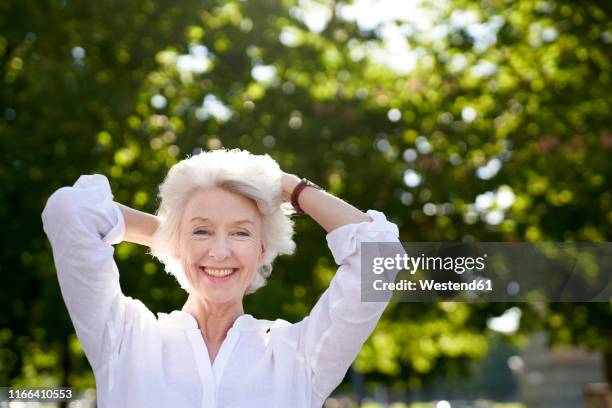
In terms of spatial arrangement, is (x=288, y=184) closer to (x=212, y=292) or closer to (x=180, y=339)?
(x=212, y=292)

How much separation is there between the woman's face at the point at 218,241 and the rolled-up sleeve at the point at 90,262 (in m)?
0.22

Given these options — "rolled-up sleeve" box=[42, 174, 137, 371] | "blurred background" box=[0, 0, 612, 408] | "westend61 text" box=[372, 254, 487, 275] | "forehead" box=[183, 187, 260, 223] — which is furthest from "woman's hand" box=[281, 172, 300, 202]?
"blurred background" box=[0, 0, 612, 408]

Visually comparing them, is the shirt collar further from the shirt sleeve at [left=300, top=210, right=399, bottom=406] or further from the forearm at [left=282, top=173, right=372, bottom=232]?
the forearm at [left=282, top=173, right=372, bottom=232]

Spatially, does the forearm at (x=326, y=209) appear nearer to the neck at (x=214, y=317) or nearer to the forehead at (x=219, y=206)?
the forehead at (x=219, y=206)

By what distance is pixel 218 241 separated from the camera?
2799 mm

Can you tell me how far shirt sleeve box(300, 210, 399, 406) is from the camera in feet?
8.67

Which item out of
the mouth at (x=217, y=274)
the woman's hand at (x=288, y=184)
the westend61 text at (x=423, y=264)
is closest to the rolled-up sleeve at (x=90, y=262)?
the mouth at (x=217, y=274)

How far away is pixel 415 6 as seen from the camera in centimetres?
1259

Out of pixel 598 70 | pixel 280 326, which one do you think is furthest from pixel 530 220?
pixel 280 326

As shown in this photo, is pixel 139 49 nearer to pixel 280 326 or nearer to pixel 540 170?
pixel 540 170

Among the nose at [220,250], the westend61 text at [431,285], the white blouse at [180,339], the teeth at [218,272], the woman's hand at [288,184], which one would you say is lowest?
the white blouse at [180,339]

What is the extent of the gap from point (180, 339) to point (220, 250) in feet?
0.95

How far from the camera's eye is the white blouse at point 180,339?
2.64m

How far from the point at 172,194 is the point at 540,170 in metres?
9.18
